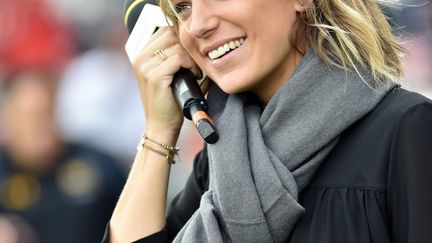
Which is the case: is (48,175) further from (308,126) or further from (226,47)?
(308,126)

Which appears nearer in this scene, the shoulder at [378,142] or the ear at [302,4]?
the shoulder at [378,142]

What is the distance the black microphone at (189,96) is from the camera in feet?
6.95

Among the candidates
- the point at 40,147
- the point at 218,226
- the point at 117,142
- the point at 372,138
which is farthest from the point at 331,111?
the point at 117,142

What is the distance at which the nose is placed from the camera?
2.14 m

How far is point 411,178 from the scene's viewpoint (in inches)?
73.0

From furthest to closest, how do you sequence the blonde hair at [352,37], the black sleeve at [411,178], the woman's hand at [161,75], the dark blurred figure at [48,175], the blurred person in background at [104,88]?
the blurred person in background at [104,88] < the dark blurred figure at [48,175] < the woman's hand at [161,75] < the blonde hair at [352,37] < the black sleeve at [411,178]

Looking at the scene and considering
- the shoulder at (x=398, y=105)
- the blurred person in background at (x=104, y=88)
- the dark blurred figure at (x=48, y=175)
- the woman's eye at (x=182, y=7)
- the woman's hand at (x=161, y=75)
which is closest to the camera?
the shoulder at (x=398, y=105)

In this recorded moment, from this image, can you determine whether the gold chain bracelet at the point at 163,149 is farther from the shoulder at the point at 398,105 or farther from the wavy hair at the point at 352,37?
the shoulder at the point at 398,105

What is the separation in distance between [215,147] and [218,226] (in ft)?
0.61

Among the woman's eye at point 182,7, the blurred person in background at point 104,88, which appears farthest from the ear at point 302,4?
the blurred person in background at point 104,88

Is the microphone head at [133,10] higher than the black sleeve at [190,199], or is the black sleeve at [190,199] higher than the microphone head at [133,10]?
the microphone head at [133,10]

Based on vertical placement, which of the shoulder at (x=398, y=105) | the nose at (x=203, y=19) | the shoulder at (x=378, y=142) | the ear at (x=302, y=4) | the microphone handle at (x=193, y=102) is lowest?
the shoulder at (x=378, y=142)

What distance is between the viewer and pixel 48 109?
385 centimetres

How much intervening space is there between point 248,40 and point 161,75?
40 cm
